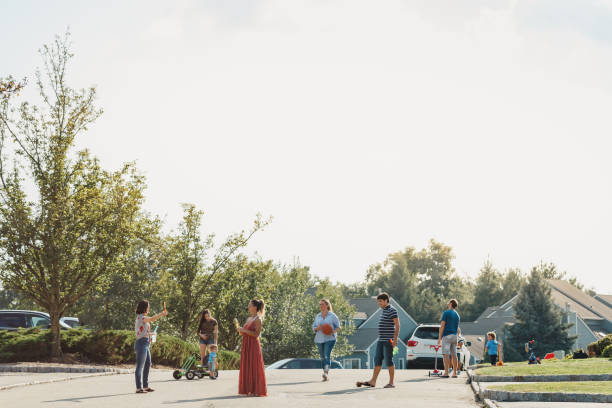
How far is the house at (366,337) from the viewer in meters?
63.2

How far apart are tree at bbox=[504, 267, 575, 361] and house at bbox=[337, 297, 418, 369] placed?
9432mm

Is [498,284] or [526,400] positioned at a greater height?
[498,284]

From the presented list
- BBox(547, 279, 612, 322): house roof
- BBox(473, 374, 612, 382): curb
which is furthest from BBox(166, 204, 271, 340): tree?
BBox(547, 279, 612, 322): house roof

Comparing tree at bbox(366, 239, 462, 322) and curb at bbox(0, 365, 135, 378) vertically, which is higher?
tree at bbox(366, 239, 462, 322)

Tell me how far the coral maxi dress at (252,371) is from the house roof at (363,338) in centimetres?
5090

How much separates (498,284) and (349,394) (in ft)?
284

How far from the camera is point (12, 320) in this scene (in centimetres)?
3192

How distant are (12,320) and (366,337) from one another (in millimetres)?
38762

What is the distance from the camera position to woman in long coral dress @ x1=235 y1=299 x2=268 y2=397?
13.4 m

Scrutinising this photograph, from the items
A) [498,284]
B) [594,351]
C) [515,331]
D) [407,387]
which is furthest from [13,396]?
[498,284]

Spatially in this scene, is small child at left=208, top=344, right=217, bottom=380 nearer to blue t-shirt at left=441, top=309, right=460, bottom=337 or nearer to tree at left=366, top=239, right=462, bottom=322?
blue t-shirt at left=441, top=309, right=460, bottom=337

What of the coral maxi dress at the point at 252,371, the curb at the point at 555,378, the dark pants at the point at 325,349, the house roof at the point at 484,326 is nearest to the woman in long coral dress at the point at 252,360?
the coral maxi dress at the point at 252,371

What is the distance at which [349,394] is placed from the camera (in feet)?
45.2

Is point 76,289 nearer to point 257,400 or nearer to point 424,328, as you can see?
point 424,328
